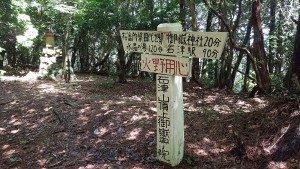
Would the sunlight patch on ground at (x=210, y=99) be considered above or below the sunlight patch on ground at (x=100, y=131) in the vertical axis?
above

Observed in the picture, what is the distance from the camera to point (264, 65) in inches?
302

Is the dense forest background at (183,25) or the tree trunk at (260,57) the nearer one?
the tree trunk at (260,57)

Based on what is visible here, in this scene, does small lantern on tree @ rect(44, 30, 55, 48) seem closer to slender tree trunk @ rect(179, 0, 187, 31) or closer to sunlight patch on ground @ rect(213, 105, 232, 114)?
slender tree trunk @ rect(179, 0, 187, 31)

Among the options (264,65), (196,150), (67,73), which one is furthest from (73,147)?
(67,73)

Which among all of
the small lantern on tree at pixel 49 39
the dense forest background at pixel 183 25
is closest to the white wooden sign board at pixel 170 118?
the dense forest background at pixel 183 25

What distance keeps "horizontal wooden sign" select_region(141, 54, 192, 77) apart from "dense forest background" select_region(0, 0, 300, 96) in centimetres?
163

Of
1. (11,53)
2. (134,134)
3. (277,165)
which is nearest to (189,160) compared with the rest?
(277,165)

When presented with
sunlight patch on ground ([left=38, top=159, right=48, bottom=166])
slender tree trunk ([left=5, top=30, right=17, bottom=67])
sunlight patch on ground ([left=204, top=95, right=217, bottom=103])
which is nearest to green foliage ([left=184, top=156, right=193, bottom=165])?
sunlight patch on ground ([left=38, top=159, right=48, bottom=166])

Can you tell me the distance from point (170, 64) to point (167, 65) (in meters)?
0.05

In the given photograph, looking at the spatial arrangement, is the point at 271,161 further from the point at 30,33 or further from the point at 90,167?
the point at 30,33

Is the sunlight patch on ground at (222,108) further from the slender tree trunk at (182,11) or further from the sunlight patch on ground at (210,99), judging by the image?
the slender tree trunk at (182,11)

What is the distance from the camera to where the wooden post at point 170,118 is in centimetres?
373

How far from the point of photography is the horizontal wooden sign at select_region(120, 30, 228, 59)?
3264mm

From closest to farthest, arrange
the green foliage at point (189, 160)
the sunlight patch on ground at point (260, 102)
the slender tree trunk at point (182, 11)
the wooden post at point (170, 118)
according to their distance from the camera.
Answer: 1. the wooden post at point (170, 118)
2. the green foliage at point (189, 160)
3. the sunlight patch on ground at point (260, 102)
4. the slender tree trunk at point (182, 11)
